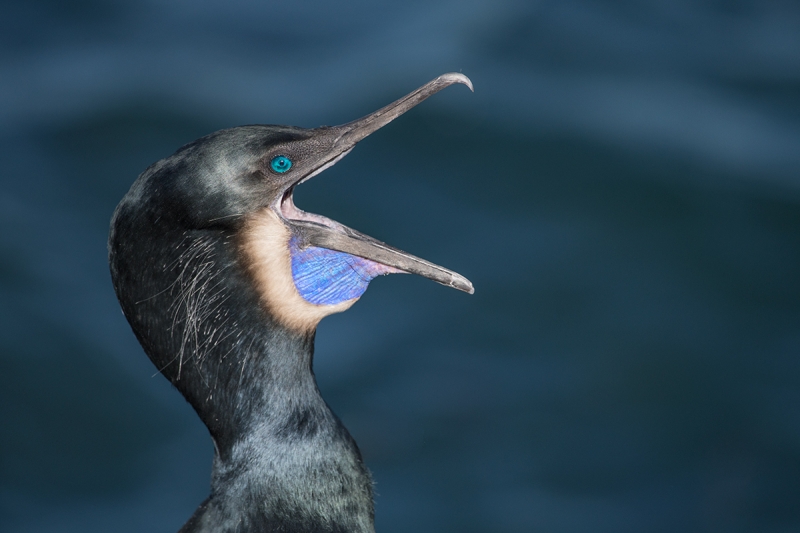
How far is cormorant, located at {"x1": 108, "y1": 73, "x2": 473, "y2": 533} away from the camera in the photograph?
288 centimetres

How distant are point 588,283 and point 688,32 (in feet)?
5.78

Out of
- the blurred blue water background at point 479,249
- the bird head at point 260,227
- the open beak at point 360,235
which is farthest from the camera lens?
the blurred blue water background at point 479,249

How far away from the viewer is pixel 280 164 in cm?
294

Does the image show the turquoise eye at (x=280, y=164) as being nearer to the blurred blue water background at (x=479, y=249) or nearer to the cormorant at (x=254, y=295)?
the cormorant at (x=254, y=295)

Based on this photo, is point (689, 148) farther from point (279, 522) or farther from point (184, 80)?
point (279, 522)

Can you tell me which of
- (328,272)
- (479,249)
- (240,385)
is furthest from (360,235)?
(479,249)

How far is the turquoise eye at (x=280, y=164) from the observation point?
293 cm

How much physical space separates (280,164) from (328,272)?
33 cm

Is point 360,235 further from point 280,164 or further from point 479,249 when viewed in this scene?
point 479,249

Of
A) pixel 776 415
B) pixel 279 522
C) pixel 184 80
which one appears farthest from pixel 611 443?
pixel 184 80

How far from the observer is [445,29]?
19.7 feet

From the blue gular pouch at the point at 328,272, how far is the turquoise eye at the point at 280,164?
194 millimetres

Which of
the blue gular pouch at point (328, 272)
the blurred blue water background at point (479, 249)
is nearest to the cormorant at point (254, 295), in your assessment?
the blue gular pouch at point (328, 272)

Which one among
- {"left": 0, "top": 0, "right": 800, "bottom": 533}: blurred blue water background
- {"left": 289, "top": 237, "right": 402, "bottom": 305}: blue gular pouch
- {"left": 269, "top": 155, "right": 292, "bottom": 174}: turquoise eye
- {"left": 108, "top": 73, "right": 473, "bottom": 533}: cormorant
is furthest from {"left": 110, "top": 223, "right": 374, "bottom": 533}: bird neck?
{"left": 0, "top": 0, "right": 800, "bottom": 533}: blurred blue water background
